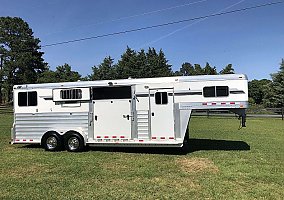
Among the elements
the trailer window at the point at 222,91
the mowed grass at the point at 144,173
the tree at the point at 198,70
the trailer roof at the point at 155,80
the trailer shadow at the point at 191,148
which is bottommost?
the mowed grass at the point at 144,173

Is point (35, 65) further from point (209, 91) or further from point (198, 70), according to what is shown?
point (209, 91)

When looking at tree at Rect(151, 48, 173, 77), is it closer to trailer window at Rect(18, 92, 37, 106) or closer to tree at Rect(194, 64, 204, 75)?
tree at Rect(194, 64, 204, 75)

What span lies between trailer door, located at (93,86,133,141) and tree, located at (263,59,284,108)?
45.8m

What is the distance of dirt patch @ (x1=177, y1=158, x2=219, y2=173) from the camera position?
350 inches

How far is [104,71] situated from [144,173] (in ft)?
203

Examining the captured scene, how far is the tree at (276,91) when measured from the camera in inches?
2065

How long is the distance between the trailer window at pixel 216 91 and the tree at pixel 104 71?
5780cm

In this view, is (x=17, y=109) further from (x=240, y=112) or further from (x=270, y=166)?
(x=270, y=166)

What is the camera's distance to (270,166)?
9.30 meters

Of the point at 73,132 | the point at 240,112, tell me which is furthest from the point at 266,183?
the point at 73,132

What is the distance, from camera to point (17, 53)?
68.9 meters

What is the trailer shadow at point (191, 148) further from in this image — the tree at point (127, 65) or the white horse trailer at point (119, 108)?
the tree at point (127, 65)

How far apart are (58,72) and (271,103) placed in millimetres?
40481

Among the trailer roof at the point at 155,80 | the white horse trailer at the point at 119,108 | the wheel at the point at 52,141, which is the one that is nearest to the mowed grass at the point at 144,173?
the wheel at the point at 52,141
